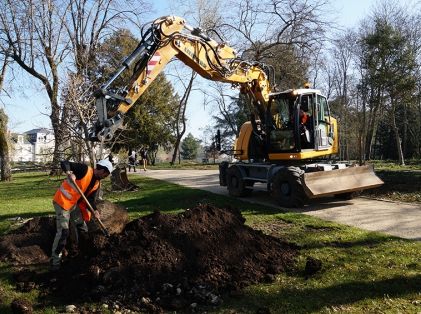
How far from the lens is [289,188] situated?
10227 millimetres

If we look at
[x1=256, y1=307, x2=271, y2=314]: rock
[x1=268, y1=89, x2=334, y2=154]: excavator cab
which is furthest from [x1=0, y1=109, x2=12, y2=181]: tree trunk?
[x1=256, y1=307, x2=271, y2=314]: rock

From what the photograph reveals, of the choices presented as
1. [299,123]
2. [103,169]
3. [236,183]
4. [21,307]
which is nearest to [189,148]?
[236,183]

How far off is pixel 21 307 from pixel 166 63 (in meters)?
5.89

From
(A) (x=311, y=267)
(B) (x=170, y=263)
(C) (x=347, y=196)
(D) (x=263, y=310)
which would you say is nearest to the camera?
(D) (x=263, y=310)

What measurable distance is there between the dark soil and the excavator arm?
227 cm

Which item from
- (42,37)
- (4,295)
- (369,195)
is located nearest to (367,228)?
(369,195)

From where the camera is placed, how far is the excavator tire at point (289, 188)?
9.95 meters

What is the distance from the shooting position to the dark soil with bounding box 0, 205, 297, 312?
4.91 m

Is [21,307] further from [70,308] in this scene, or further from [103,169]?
[103,169]

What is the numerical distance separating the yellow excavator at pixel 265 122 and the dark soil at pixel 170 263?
2.67 m

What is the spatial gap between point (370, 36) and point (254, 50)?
7.13 meters

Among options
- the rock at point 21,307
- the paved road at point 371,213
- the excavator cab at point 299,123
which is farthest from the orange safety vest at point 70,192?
the excavator cab at point 299,123

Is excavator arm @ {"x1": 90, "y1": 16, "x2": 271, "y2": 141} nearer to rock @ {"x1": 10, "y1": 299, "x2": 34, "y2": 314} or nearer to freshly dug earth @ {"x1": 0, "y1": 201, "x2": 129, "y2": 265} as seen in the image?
freshly dug earth @ {"x1": 0, "y1": 201, "x2": 129, "y2": 265}

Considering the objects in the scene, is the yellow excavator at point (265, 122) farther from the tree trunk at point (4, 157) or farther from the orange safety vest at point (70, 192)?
the tree trunk at point (4, 157)
